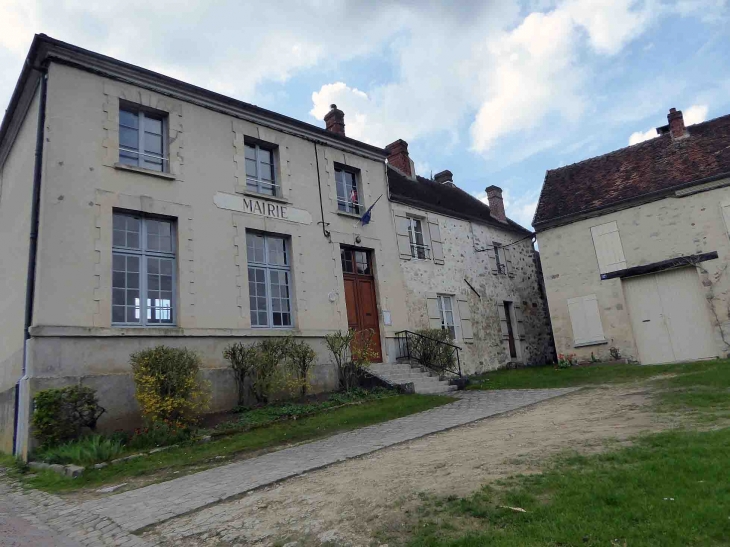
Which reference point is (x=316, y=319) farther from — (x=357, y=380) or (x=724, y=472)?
(x=724, y=472)

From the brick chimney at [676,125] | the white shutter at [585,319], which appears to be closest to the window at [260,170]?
the white shutter at [585,319]

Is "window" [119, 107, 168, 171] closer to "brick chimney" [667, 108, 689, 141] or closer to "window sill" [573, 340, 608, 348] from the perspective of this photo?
"window sill" [573, 340, 608, 348]

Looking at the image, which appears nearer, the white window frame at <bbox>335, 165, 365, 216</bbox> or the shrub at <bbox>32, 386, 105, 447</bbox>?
the shrub at <bbox>32, 386, 105, 447</bbox>

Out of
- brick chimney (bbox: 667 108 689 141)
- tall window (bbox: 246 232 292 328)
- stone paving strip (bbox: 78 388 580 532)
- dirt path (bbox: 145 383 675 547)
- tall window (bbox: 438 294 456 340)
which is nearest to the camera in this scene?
dirt path (bbox: 145 383 675 547)

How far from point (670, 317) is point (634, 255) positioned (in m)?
1.94

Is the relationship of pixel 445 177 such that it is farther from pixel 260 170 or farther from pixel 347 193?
pixel 260 170

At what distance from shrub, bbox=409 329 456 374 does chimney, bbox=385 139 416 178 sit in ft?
21.2

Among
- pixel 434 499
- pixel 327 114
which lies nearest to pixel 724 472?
pixel 434 499

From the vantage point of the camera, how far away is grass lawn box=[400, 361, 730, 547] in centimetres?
279

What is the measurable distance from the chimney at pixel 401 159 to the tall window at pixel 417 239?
8.94ft

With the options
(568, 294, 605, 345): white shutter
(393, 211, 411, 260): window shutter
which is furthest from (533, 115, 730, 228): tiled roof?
(393, 211, 411, 260): window shutter

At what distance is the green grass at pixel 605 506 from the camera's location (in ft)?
9.11

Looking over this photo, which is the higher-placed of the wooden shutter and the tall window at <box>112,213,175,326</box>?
the wooden shutter

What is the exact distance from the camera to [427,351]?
1301 cm
